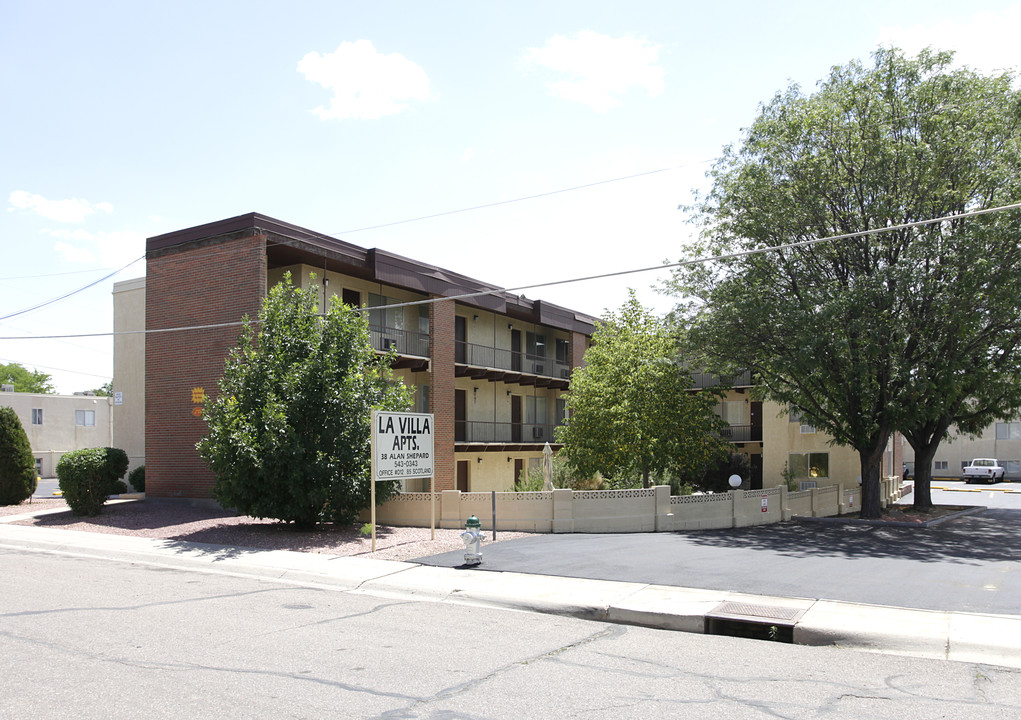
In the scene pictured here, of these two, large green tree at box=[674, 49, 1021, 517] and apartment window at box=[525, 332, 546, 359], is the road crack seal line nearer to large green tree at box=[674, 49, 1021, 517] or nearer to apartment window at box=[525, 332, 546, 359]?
large green tree at box=[674, 49, 1021, 517]

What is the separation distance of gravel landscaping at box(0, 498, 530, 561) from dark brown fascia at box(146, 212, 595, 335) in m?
6.23

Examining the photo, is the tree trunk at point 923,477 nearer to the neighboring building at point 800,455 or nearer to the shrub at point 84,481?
the neighboring building at point 800,455

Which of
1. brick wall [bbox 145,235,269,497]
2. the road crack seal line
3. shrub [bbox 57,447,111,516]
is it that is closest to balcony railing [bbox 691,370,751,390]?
brick wall [bbox 145,235,269,497]


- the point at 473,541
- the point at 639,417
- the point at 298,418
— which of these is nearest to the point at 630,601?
the point at 473,541

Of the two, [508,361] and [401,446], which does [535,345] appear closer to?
[508,361]

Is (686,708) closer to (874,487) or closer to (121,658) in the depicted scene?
(121,658)

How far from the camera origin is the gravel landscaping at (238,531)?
1628cm

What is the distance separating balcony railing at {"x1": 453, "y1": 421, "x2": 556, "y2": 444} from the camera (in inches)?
1218

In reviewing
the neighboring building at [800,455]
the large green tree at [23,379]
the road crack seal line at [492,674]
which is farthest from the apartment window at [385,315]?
the large green tree at [23,379]

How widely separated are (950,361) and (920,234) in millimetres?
3427

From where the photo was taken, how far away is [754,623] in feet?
31.7

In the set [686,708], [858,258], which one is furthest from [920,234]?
[686,708]

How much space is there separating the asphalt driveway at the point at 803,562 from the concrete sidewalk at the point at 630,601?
2.05ft

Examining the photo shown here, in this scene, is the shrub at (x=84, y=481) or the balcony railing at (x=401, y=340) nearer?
the shrub at (x=84, y=481)
